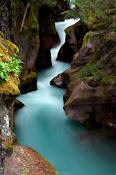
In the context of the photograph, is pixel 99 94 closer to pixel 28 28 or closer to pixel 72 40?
pixel 28 28

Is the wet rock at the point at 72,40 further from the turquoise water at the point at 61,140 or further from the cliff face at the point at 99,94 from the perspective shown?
the cliff face at the point at 99,94

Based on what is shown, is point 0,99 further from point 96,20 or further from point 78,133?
point 96,20

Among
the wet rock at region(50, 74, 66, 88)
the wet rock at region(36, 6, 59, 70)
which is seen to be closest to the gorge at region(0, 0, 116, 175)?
the wet rock at region(50, 74, 66, 88)

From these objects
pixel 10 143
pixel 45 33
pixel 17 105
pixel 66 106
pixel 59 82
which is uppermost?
pixel 45 33

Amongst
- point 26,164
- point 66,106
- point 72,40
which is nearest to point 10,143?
point 26,164

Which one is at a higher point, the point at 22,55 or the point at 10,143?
the point at 10,143

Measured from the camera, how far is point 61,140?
25.8 feet

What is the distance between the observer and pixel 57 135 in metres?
8.14

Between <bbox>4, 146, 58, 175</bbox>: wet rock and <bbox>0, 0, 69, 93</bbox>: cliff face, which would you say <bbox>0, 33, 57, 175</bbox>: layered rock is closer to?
<bbox>4, 146, 58, 175</bbox>: wet rock

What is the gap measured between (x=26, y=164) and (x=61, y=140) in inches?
152

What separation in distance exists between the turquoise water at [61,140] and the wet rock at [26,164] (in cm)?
206

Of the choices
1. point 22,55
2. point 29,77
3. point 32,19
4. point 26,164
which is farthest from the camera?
point 29,77

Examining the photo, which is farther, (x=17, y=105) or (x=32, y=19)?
(x=32, y=19)

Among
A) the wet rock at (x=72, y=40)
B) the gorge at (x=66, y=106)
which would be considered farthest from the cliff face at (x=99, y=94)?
the wet rock at (x=72, y=40)
